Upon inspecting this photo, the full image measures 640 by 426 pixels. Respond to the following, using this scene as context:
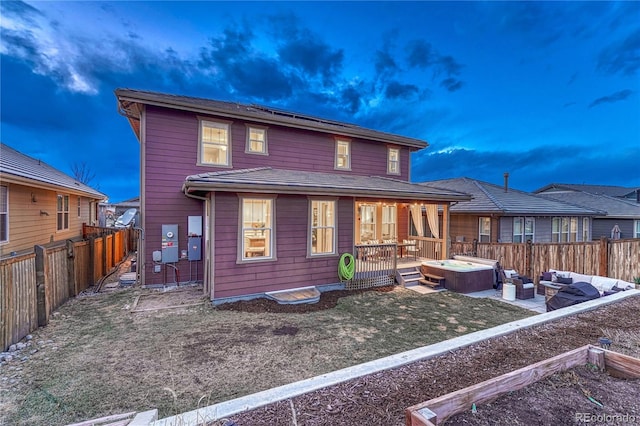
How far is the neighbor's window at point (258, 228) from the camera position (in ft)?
23.6

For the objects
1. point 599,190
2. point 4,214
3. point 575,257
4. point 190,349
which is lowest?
point 190,349

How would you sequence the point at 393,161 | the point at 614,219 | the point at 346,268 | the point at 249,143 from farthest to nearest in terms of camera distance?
the point at 614,219
the point at 393,161
the point at 249,143
the point at 346,268

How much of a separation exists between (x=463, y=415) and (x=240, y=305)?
5372mm

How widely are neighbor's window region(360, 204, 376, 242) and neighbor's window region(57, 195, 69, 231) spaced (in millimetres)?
11645

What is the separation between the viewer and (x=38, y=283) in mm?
5188

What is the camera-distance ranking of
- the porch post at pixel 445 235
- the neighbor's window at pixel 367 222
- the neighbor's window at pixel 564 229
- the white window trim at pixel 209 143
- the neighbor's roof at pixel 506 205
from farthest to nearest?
the neighbor's window at pixel 564 229
the neighbor's roof at pixel 506 205
the neighbor's window at pixel 367 222
the porch post at pixel 445 235
the white window trim at pixel 209 143

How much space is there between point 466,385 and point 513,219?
12.4 m

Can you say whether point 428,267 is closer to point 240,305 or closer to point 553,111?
point 240,305

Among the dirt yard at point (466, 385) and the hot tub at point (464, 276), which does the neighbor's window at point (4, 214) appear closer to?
the dirt yard at point (466, 385)

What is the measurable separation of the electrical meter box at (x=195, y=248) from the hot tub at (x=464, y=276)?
720cm

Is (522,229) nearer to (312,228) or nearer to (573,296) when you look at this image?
(573,296)

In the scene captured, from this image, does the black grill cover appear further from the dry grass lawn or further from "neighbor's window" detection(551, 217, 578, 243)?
"neighbor's window" detection(551, 217, 578, 243)

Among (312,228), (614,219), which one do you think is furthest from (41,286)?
(614,219)

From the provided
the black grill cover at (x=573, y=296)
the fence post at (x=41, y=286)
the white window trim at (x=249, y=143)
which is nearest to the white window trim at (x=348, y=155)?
the white window trim at (x=249, y=143)
